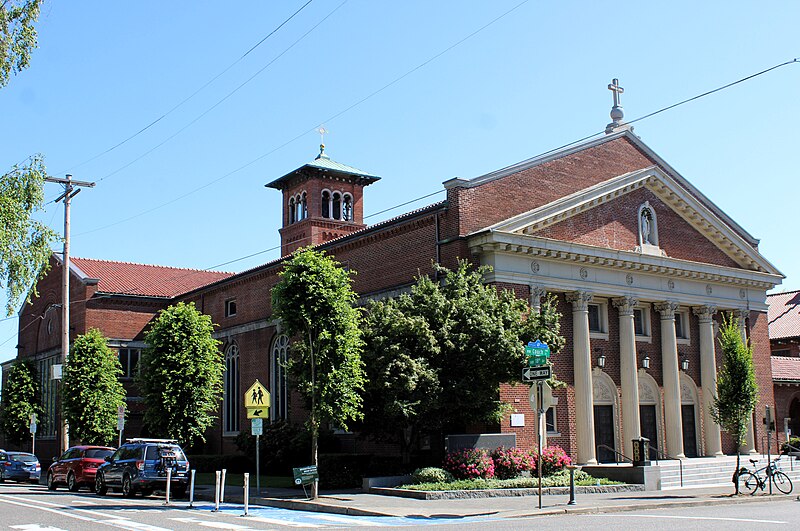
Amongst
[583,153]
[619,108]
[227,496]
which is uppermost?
[619,108]

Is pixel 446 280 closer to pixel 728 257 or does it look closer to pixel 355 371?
pixel 355 371

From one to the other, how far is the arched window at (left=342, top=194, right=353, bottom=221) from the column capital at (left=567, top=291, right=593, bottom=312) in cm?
3803

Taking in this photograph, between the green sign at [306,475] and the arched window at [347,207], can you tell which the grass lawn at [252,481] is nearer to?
the green sign at [306,475]

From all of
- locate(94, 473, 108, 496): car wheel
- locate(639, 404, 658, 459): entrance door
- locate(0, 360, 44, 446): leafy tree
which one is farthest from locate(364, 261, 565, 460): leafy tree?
locate(0, 360, 44, 446): leafy tree

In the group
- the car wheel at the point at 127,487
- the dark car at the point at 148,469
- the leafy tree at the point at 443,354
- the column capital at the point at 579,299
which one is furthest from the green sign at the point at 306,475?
the column capital at the point at 579,299

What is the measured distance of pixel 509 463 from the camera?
2816cm

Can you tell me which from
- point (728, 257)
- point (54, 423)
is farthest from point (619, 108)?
point (54, 423)

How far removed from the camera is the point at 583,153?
36.5m

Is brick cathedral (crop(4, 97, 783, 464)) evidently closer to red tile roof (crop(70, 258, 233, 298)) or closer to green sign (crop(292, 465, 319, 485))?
green sign (crop(292, 465, 319, 485))

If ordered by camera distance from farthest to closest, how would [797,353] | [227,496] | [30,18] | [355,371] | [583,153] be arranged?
[797,353] → [583,153] → [227,496] → [355,371] → [30,18]

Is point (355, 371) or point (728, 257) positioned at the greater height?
point (728, 257)

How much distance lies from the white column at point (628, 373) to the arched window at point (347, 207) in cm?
3724

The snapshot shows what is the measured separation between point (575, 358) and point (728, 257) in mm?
11698

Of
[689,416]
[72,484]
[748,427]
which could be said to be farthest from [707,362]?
[72,484]
